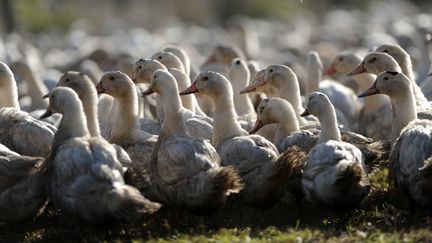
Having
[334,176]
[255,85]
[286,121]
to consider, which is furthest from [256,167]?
[255,85]

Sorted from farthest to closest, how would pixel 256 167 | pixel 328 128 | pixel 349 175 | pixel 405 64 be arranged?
1. pixel 405 64
2. pixel 328 128
3. pixel 256 167
4. pixel 349 175

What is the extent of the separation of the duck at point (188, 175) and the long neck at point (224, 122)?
71 centimetres

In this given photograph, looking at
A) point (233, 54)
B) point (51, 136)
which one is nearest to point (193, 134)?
point (51, 136)

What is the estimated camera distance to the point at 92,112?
10641 mm

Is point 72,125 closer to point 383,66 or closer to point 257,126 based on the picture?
point 257,126

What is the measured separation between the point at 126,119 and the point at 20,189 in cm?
189

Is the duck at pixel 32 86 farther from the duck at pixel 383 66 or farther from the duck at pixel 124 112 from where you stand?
the duck at pixel 383 66

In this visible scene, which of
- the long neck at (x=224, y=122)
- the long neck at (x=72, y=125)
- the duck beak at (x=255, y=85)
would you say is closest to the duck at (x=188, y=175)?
the long neck at (x=224, y=122)

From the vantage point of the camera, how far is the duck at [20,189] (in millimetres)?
9766

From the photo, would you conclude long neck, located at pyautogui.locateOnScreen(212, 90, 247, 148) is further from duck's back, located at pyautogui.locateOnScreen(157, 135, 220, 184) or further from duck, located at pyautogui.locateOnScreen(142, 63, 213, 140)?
duck's back, located at pyautogui.locateOnScreen(157, 135, 220, 184)

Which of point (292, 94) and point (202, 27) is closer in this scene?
point (292, 94)

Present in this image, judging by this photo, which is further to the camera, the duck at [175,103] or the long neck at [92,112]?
the duck at [175,103]

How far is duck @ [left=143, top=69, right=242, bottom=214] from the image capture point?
977cm

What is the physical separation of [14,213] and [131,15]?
48929 millimetres
